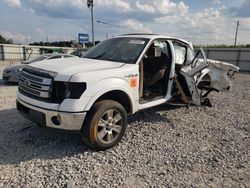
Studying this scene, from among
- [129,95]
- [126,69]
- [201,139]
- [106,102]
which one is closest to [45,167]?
[106,102]

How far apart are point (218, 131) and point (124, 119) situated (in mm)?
2201

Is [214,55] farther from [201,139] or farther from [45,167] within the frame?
[45,167]

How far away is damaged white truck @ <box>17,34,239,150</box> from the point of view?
337cm

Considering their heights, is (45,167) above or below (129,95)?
below

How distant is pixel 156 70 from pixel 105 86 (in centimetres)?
213

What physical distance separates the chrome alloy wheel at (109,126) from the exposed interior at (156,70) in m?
1.28

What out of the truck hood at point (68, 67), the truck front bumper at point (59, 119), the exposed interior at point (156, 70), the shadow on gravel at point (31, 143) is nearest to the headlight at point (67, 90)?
the truck hood at point (68, 67)

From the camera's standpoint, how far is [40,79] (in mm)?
3518

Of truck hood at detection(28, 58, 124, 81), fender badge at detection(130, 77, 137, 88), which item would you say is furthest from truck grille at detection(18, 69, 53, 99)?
fender badge at detection(130, 77, 137, 88)

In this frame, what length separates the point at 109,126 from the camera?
3791mm

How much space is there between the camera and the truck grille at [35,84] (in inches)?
135

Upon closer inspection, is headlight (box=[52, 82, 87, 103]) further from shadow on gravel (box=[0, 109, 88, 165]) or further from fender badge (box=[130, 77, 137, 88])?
fender badge (box=[130, 77, 137, 88])

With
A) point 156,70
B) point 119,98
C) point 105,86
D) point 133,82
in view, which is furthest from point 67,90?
point 156,70

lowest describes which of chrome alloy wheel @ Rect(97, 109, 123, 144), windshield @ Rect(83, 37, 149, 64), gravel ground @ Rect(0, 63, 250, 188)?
gravel ground @ Rect(0, 63, 250, 188)
